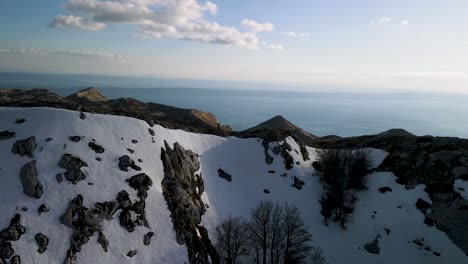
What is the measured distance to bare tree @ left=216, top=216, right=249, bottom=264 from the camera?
47.1 m

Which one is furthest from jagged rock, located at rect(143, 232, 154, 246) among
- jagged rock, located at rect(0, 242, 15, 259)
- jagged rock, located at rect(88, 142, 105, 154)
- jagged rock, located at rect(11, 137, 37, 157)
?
jagged rock, located at rect(11, 137, 37, 157)

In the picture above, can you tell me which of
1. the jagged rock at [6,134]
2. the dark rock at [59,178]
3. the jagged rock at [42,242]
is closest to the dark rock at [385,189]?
the dark rock at [59,178]

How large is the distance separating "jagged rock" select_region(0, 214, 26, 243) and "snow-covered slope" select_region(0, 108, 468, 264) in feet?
1.92

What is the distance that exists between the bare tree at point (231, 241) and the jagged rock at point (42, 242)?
888 inches

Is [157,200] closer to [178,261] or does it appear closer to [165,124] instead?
[178,261]

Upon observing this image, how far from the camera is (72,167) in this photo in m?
46.2

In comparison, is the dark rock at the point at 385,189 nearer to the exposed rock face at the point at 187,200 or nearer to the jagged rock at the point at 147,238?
the exposed rock face at the point at 187,200

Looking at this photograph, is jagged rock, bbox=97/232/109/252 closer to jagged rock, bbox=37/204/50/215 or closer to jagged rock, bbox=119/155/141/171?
jagged rock, bbox=37/204/50/215

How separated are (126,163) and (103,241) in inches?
521

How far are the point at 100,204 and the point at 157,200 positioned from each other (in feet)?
27.1

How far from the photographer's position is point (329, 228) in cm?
6062

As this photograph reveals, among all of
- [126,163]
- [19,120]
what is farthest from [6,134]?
[126,163]

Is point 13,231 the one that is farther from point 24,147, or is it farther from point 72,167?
point 24,147

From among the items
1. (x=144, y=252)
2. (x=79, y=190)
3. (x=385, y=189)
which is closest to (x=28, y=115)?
(x=79, y=190)
